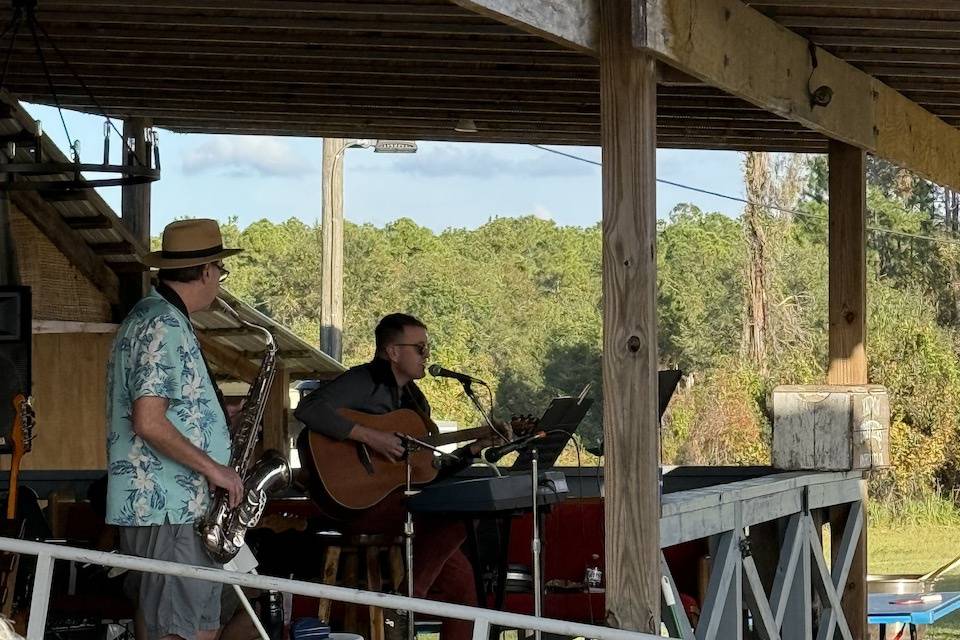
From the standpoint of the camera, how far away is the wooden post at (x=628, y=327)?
4.55 m

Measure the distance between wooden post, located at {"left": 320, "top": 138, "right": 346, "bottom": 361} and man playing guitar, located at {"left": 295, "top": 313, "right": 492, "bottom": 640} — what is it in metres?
9.74

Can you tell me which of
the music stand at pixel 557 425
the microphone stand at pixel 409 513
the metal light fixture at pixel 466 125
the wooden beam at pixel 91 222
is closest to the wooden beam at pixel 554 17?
the music stand at pixel 557 425

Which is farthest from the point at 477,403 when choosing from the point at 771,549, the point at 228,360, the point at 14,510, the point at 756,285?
the point at 756,285

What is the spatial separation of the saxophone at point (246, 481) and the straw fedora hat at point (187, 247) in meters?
0.47

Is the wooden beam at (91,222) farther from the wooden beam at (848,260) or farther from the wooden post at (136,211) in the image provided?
the wooden beam at (848,260)

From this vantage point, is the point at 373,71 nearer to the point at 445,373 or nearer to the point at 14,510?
the point at 445,373

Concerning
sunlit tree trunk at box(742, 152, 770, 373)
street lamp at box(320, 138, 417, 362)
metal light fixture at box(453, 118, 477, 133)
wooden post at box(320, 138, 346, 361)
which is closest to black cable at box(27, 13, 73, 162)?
metal light fixture at box(453, 118, 477, 133)

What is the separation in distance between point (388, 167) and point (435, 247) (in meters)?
13.0

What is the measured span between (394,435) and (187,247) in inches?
64.9

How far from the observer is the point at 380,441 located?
5.98m

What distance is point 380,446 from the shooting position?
19.6ft

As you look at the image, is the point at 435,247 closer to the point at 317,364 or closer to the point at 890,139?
the point at 317,364

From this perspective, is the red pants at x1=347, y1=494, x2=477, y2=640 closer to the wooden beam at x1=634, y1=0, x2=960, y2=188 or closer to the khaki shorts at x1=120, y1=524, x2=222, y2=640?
the khaki shorts at x1=120, y1=524, x2=222, y2=640

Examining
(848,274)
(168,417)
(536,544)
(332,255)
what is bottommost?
(536,544)
